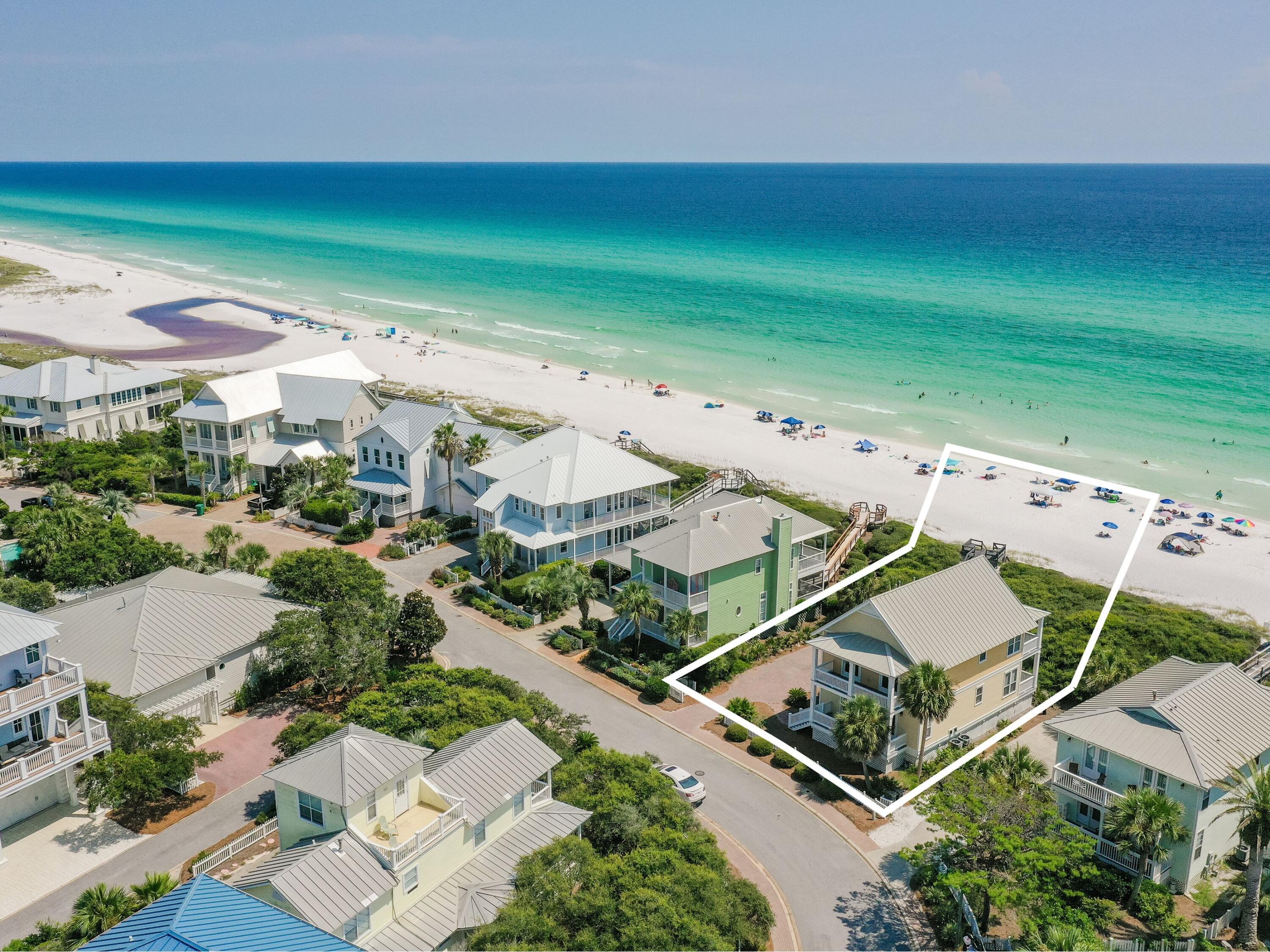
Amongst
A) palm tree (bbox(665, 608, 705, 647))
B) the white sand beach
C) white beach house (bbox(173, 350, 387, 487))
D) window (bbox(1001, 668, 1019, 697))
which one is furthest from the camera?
white beach house (bbox(173, 350, 387, 487))

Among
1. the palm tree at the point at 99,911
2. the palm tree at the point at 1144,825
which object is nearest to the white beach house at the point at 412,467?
the palm tree at the point at 99,911

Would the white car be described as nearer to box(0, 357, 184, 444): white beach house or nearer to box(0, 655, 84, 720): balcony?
box(0, 655, 84, 720): balcony

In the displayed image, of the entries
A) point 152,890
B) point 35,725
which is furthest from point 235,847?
point 35,725

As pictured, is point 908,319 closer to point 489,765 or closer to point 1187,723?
point 1187,723

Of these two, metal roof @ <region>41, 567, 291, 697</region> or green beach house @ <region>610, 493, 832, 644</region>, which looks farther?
green beach house @ <region>610, 493, 832, 644</region>

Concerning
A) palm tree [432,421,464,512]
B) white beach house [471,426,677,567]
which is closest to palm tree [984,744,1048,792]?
white beach house [471,426,677,567]

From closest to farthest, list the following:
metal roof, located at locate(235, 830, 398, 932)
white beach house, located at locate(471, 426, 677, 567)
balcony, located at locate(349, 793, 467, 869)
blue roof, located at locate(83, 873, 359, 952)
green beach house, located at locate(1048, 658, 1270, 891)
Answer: blue roof, located at locate(83, 873, 359, 952), metal roof, located at locate(235, 830, 398, 932), balcony, located at locate(349, 793, 467, 869), green beach house, located at locate(1048, 658, 1270, 891), white beach house, located at locate(471, 426, 677, 567)
